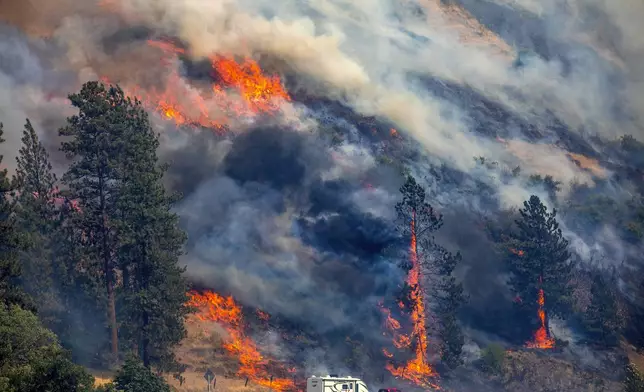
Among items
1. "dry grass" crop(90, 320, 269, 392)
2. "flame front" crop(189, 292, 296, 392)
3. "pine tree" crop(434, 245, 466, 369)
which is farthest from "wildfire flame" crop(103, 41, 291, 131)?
"pine tree" crop(434, 245, 466, 369)

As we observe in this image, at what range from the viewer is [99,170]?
230ft

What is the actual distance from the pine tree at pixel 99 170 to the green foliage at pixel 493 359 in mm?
35169

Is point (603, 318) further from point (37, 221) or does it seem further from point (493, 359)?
point (37, 221)

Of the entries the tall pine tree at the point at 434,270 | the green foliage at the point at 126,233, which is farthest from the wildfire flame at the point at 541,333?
the green foliage at the point at 126,233

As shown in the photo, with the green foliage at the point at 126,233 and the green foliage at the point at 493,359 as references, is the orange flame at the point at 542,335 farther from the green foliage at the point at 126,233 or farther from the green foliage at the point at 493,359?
the green foliage at the point at 126,233

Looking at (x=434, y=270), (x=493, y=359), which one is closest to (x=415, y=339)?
Answer: (x=434, y=270)

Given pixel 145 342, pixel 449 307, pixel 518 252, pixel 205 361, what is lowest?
pixel 145 342

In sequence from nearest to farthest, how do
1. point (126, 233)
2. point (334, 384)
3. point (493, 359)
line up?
point (334, 384), point (126, 233), point (493, 359)

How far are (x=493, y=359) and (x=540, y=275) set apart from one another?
415 inches

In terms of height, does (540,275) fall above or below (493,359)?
above

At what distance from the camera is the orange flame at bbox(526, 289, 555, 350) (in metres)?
82.9

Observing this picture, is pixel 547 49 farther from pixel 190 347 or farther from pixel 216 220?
pixel 190 347

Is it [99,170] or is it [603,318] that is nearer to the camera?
[99,170]

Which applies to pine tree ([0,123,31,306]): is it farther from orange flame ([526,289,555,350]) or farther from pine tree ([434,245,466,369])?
orange flame ([526,289,555,350])
